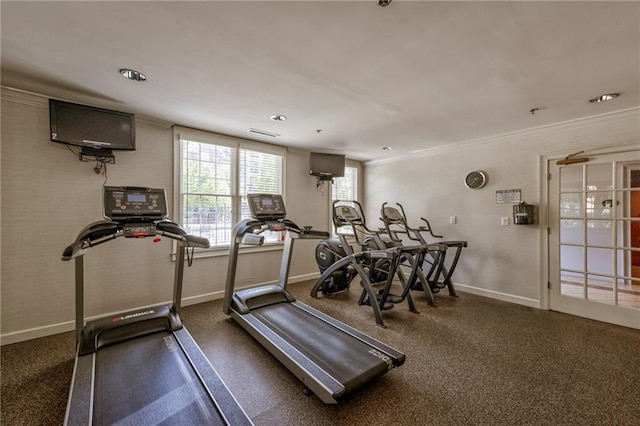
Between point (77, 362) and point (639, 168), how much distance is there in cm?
603

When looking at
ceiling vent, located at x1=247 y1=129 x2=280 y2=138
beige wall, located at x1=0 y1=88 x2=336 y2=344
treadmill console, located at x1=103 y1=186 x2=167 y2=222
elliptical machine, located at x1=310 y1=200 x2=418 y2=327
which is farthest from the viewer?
ceiling vent, located at x1=247 y1=129 x2=280 y2=138

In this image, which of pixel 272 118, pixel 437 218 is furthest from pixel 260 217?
pixel 437 218

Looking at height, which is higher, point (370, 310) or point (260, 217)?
point (260, 217)

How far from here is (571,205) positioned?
3598 millimetres

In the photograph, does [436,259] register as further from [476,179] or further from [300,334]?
[300,334]

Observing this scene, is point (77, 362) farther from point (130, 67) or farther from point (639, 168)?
point (639, 168)

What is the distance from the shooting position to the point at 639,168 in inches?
125

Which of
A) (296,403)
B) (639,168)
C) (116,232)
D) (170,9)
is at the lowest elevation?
(296,403)

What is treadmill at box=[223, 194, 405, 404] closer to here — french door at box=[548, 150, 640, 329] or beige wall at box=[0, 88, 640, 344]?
beige wall at box=[0, 88, 640, 344]

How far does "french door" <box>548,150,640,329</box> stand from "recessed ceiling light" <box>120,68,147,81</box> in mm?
4986

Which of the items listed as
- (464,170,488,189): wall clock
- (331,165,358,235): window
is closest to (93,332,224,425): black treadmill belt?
(331,165,358,235): window

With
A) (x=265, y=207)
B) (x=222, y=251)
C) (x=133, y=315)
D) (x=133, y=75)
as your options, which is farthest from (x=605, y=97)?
(x=133, y=315)

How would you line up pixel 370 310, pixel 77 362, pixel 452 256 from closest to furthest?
pixel 77 362 → pixel 370 310 → pixel 452 256

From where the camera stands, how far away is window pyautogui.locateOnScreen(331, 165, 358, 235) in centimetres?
587
